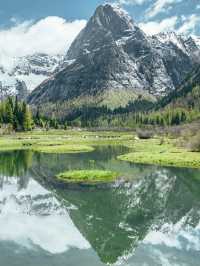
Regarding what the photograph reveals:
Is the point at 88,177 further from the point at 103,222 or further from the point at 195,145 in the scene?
the point at 195,145

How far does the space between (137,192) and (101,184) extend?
743cm

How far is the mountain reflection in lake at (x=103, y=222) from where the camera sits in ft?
108

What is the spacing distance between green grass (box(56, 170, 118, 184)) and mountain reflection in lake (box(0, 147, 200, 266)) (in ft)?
11.4

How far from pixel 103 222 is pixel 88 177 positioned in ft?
89.8

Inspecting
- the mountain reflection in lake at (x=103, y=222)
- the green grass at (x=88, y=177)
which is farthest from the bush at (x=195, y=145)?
the green grass at (x=88, y=177)

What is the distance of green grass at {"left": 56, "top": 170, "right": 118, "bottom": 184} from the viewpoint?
229 ft

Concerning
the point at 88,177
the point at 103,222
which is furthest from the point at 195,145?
the point at 103,222

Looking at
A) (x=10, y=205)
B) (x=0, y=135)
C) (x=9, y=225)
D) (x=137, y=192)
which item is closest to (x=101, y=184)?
(x=137, y=192)

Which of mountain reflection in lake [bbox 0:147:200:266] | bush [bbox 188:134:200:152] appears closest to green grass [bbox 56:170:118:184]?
mountain reflection in lake [bbox 0:147:200:266]

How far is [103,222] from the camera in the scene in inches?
1729

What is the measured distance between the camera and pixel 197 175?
7619 cm

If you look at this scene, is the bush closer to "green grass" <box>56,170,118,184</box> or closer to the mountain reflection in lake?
the mountain reflection in lake

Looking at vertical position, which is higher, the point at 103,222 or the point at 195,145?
the point at 195,145

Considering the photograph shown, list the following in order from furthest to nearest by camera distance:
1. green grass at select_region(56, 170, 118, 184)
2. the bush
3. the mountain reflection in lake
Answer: the bush → green grass at select_region(56, 170, 118, 184) → the mountain reflection in lake
